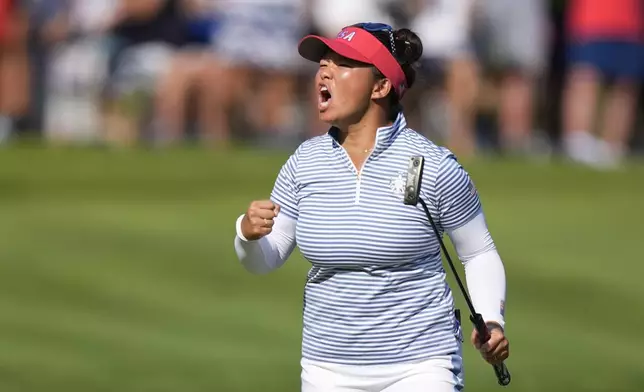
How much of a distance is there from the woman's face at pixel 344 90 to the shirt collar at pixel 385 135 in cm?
7

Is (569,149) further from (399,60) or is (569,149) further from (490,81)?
(399,60)

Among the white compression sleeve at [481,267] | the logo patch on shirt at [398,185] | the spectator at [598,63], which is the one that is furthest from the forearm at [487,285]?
the spectator at [598,63]

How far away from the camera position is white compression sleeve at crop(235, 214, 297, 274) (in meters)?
5.27

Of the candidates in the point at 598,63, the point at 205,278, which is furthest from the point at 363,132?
the point at 598,63

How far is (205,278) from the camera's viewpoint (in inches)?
469

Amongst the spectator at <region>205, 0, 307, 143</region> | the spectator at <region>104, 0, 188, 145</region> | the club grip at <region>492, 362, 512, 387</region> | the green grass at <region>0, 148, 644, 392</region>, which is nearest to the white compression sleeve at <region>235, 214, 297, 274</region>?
the club grip at <region>492, 362, 512, 387</region>

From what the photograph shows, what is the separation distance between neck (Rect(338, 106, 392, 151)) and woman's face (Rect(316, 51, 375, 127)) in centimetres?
2

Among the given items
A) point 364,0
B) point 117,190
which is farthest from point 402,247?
point 364,0

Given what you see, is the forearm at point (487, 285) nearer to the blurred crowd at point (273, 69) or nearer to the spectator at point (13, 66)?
the blurred crowd at point (273, 69)

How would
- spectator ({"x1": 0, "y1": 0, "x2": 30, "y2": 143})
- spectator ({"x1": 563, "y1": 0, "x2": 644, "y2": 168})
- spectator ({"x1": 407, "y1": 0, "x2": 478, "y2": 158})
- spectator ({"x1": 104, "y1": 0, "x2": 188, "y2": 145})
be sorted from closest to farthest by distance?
spectator ({"x1": 407, "y1": 0, "x2": 478, "y2": 158}) → spectator ({"x1": 563, "y1": 0, "x2": 644, "y2": 168}) → spectator ({"x1": 104, "y1": 0, "x2": 188, "y2": 145}) → spectator ({"x1": 0, "y1": 0, "x2": 30, "y2": 143})

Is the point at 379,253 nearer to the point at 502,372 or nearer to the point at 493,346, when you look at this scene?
the point at 493,346

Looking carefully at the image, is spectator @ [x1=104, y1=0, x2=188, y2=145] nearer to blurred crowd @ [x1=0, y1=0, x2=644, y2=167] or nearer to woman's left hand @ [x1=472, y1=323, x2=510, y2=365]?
blurred crowd @ [x1=0, y1=0, x2=644, y2=167]

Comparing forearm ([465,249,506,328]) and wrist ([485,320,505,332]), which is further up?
forearm ([465,249,506,328])

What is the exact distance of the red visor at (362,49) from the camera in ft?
17.2
